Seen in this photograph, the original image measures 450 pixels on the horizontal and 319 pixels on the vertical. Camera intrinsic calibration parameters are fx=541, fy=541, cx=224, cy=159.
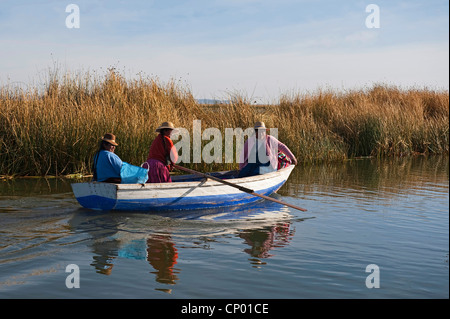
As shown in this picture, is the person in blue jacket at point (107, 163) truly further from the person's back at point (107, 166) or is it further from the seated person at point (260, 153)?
the seated person at point (260, 153)

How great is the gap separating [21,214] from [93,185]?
3.88ft

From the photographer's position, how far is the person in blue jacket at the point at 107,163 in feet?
28.1

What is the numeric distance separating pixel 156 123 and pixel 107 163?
529cm

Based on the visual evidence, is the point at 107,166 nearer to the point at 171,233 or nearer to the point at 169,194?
the point at 169,194

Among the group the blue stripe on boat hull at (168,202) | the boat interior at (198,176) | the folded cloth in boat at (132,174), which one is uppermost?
the folded cloth in boat at (132,174)

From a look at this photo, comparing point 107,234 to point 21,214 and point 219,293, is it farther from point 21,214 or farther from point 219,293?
point 219,293

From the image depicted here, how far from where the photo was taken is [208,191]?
9.46 m

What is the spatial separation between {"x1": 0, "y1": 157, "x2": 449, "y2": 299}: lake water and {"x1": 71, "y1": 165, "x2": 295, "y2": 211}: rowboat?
7.3 inches

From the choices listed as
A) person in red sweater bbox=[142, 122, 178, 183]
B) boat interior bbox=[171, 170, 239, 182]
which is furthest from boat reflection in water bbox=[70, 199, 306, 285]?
boat interior bbox=[171, 170, 239, 182]

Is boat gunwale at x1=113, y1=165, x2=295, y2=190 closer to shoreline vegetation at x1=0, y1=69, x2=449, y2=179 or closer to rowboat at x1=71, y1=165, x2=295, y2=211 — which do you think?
rowboat at x1=71, y1=165, x2=295, y2=211

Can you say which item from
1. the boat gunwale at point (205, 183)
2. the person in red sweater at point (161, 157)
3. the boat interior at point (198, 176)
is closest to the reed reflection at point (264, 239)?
the boat gunwale at point (205, 183)

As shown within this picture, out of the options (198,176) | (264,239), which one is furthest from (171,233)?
(198,176)

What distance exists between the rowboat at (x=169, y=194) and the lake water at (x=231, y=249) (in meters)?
0.18

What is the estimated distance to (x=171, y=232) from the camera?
7.57 meters
